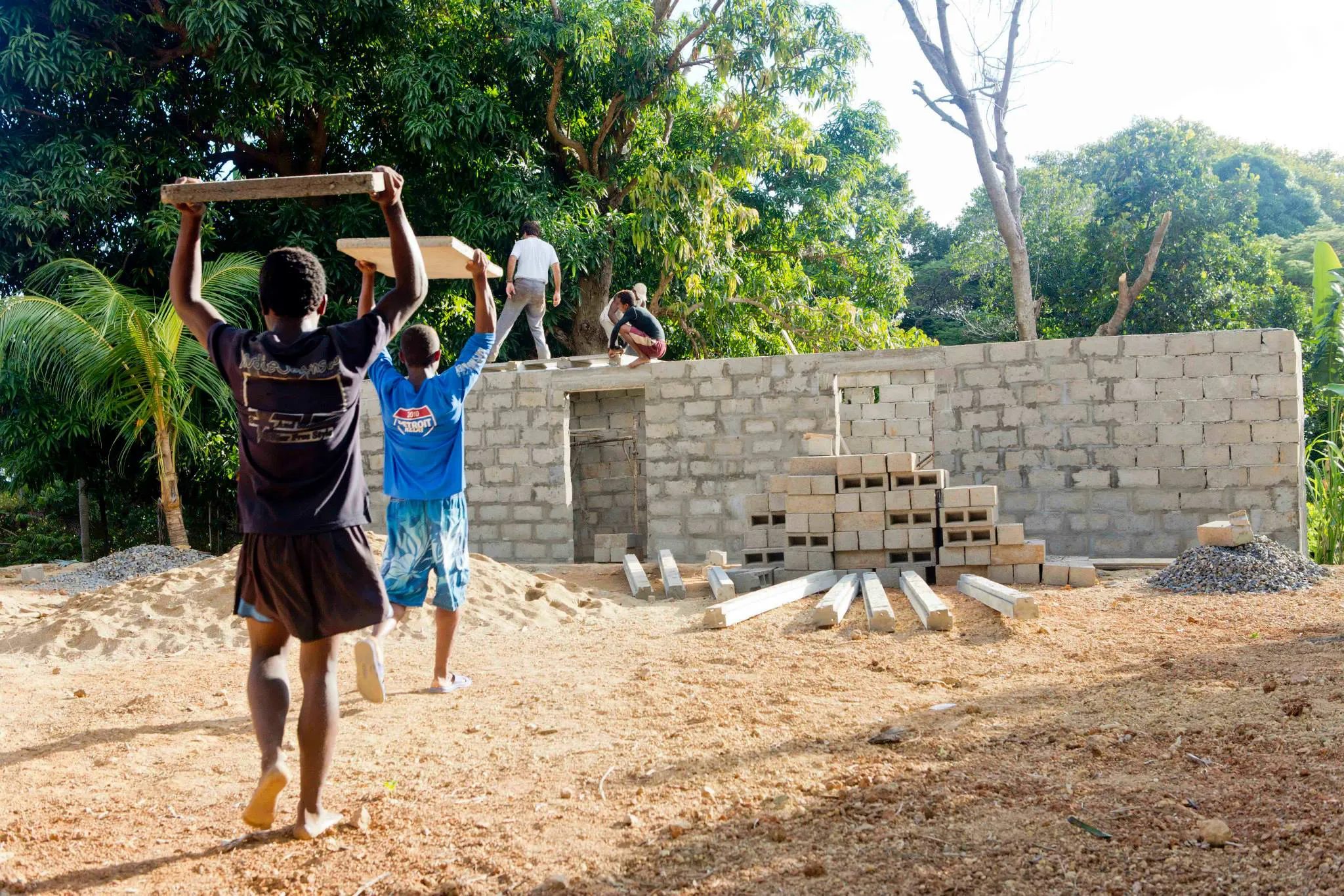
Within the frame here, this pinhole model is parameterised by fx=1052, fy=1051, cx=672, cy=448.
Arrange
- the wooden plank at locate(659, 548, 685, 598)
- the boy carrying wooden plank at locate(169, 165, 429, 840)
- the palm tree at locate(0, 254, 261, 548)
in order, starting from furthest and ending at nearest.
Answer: the palm tree at locate(0, 254, 261, 548) → the wooden plank at locate(659, 548, 685, 598) → the boy carrying wooden plank at locate(169, 165, 429, 840)

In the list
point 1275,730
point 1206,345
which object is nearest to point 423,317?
point 1206,345

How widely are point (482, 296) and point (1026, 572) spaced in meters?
6.12

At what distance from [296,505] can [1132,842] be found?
248cm

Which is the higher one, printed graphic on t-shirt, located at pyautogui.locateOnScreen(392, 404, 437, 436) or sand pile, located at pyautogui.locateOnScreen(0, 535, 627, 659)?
printed graphic on t-shirt, located at pyautogui.locateOnScreen(392, 404, 437, 436)

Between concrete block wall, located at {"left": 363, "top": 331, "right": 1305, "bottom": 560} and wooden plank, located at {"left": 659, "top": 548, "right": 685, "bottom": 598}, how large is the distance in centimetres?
155

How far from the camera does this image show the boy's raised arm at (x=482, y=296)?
432cm

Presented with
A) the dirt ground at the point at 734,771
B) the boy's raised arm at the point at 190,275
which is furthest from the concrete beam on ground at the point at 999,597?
the boy's raised arm at the point at 190,275

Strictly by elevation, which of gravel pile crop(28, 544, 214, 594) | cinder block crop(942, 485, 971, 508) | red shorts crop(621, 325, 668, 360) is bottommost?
gravel pile crop(28, 544, 214, 594)

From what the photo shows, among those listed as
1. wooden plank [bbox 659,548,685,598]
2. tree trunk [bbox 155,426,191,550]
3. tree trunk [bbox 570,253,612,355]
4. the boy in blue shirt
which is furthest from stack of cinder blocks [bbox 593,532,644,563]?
the boy in blue shirt

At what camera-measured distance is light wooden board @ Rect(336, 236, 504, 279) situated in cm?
476

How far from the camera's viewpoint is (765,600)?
7676mm

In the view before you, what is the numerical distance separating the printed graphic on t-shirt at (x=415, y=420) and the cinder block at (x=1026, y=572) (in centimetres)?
585

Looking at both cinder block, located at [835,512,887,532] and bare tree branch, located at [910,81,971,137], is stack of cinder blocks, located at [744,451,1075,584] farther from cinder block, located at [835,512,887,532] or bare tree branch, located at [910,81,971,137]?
bare tree branch, located at [910,81,971,137]

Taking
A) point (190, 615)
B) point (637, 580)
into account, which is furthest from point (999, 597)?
point (190, 615)
